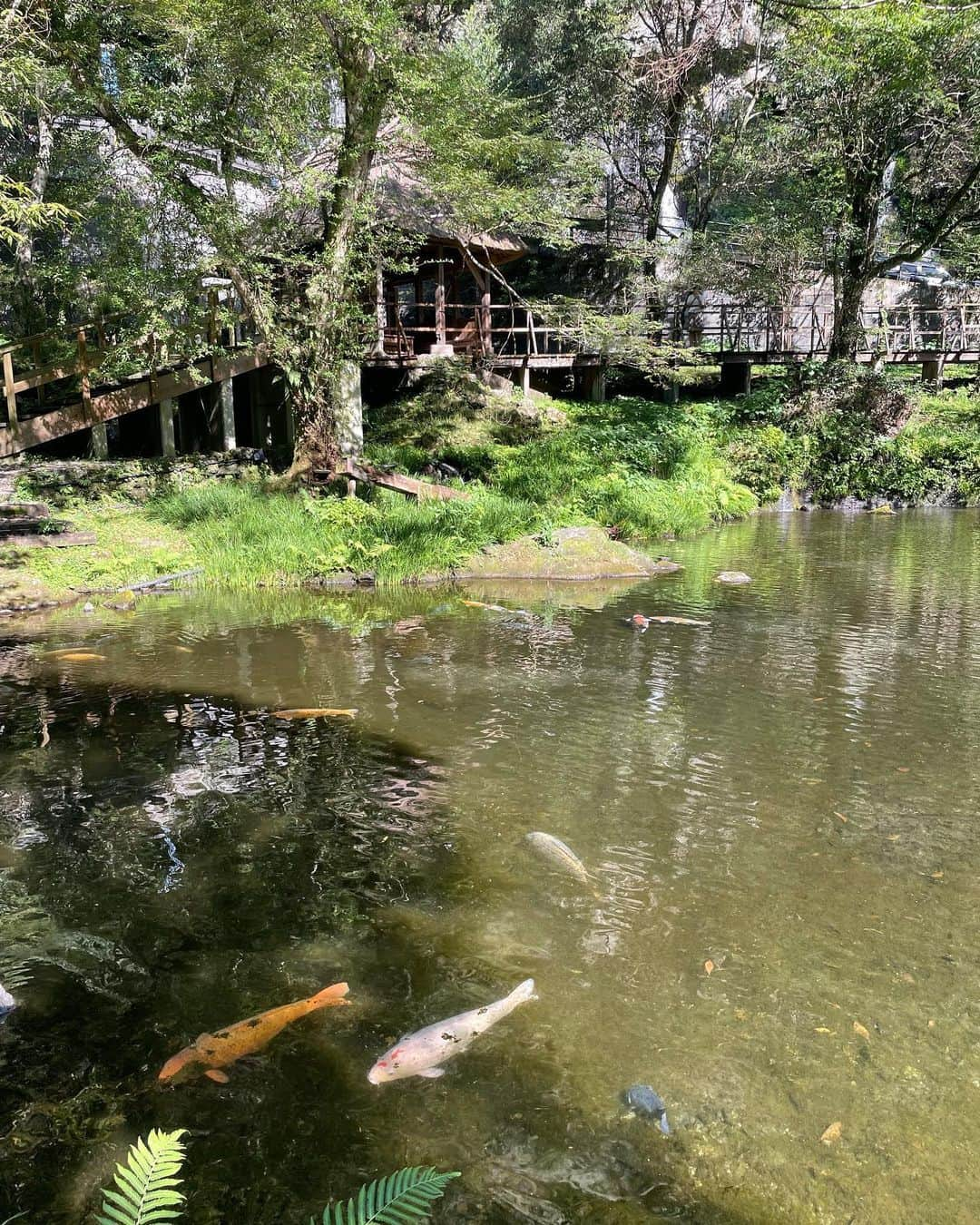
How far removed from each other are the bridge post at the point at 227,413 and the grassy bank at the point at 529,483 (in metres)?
2.99

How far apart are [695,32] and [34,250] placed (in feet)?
57.8

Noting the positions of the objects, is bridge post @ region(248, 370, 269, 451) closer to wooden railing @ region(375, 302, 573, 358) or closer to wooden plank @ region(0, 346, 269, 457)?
wooden plank @ region(0, 346, 269, 457)

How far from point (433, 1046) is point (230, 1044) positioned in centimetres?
73

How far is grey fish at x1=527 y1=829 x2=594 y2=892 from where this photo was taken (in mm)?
4441

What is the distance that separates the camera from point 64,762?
600cm

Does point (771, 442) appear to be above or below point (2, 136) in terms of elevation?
below

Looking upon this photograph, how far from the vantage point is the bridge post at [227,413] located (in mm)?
18359

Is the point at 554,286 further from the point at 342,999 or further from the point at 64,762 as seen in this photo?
the point at 342,999

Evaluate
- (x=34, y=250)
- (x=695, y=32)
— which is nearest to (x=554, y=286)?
(x=695, y=32)

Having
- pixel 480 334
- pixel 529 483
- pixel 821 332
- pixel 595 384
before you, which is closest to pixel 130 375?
pixel 529 483

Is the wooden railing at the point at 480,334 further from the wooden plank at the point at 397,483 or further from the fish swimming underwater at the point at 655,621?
the fish swimming underwater at the point at 655,621

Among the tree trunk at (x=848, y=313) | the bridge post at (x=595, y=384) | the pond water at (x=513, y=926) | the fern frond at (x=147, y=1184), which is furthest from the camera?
the bridge post at (x=595, y=384)

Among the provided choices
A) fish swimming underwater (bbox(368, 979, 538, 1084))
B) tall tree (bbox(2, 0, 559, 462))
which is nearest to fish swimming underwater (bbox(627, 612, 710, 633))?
fish swimming underwater (bbox(368, 979, 538, 1084))

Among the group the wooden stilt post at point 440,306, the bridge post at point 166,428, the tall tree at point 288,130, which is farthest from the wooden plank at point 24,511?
the wooden stilt post at point 440,306
